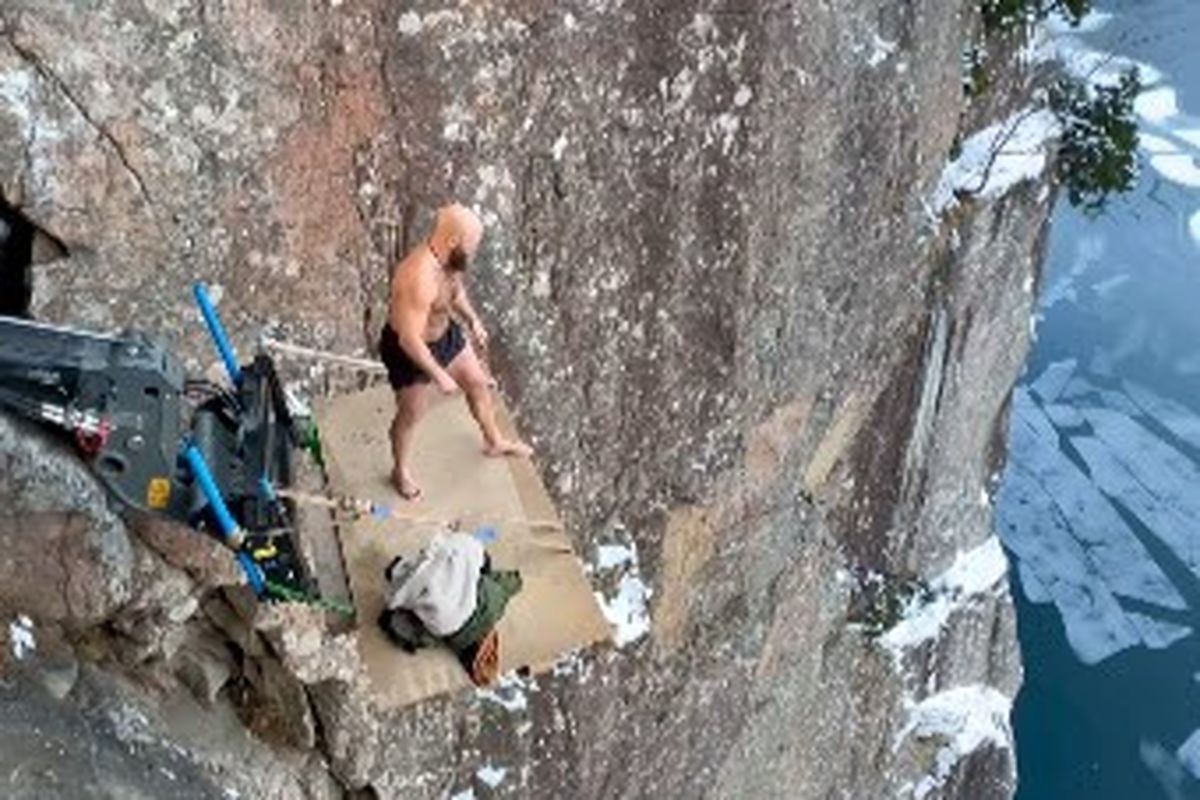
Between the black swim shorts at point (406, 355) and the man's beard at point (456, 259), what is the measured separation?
0.39 meters

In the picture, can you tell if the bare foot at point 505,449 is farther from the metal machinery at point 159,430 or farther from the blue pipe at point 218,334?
the blue pipe at point 218,334

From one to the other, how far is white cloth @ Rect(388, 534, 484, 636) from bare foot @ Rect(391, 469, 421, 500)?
0.50 metres

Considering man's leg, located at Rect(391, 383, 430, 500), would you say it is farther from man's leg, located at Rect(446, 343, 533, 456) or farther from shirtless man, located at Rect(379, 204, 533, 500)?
man's leg, located at Rect(446, 343, 533, 456)

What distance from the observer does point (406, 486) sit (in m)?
8.59

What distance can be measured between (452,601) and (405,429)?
0.87 metres

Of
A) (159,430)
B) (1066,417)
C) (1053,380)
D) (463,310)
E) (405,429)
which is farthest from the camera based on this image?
(1053,380)

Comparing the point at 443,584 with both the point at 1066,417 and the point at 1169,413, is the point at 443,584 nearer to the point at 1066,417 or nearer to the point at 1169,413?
the point at 1066,417

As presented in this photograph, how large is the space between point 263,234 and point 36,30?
156 cm

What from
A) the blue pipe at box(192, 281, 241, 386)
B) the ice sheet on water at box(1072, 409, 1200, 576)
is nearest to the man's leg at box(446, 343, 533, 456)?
the blue pipe at box(192, 281, 241, 386)

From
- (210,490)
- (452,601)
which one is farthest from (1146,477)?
(210,490)

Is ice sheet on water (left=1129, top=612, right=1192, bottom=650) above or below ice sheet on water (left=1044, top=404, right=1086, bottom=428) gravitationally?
below

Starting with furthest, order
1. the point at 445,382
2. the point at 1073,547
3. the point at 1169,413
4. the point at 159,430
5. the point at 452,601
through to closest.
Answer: the point at 1169,413, the point at 1073,547, the point at 452,601, the point at 445,382, the point at 159,430

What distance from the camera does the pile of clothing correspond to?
8055 millimetres

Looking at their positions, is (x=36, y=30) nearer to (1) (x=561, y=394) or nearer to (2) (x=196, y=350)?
(2) (x=196, y=350)
